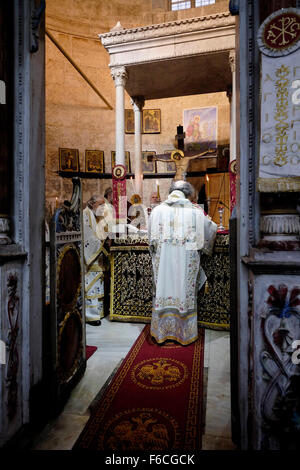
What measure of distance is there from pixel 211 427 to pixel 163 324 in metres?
1.49

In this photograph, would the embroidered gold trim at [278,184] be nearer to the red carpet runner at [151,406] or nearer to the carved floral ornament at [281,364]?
the carved floral ornament at [281,364]

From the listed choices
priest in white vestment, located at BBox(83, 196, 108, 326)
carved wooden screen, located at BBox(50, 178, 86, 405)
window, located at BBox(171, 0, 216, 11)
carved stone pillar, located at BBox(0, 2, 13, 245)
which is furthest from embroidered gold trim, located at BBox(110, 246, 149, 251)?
window, located at BBox(171, 0, 216, 11)

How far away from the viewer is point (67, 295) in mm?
2309

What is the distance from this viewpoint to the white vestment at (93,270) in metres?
4.07

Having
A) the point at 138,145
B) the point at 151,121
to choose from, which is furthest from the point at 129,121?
the point at 138,145

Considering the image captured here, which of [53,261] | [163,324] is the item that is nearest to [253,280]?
[53,261]

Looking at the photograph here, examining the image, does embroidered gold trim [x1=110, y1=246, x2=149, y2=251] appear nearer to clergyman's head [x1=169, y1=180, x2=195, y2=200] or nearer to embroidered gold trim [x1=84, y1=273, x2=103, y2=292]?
embroidered gold trim [x1=84, y1=273, x2=103, y2=292]

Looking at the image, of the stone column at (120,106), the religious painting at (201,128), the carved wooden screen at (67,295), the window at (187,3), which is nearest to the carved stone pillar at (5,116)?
Answer: the carved wooden screen at (67,295)

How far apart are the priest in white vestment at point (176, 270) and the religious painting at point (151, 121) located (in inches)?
309

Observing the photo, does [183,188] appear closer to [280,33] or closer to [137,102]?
[280,33]

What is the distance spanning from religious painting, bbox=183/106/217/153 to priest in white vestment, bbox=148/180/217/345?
726 cm

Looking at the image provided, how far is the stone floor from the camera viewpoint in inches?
70.9
